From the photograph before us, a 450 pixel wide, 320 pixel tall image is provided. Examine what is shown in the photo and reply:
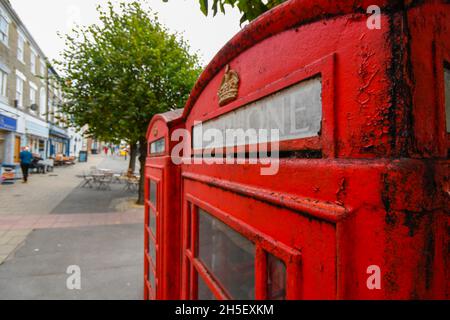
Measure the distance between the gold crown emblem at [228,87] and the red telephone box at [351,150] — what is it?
0.39 ft

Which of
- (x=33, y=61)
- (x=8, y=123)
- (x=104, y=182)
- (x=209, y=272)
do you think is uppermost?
(x=33, y=61)

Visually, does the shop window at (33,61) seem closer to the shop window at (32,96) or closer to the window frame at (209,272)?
the shop window at (32,96)

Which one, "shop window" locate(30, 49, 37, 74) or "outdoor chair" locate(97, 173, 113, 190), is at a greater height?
"shop window" locate(30, 49, 37, 74)

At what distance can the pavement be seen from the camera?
3.46m

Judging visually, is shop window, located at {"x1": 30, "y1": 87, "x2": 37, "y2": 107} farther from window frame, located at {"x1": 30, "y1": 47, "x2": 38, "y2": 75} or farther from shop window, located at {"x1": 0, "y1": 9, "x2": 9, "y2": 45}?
shop window, located at {"x1": 0, "y1": 9, "x2": 9, "y2": 45}

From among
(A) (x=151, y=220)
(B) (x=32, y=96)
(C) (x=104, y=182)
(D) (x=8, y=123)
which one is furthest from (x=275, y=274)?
(B) (x=32, y=96)

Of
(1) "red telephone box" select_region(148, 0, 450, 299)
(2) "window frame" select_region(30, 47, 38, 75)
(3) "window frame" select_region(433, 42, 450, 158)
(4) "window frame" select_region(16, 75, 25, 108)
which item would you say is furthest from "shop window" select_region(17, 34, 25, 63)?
(3) "window frame" select_region(433, 42, 450, 158)

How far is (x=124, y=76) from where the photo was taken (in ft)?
24.3

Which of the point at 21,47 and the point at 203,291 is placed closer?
the point at 203,291

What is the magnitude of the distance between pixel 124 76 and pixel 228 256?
7.41 metres

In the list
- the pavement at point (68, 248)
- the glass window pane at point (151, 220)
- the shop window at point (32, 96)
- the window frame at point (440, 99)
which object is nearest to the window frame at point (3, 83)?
the shop window at point (32, 96)

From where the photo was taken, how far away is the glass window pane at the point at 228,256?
3.46ft

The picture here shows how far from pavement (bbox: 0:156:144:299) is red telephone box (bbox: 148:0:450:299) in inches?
132

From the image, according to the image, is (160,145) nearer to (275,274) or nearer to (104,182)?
(275,274)
